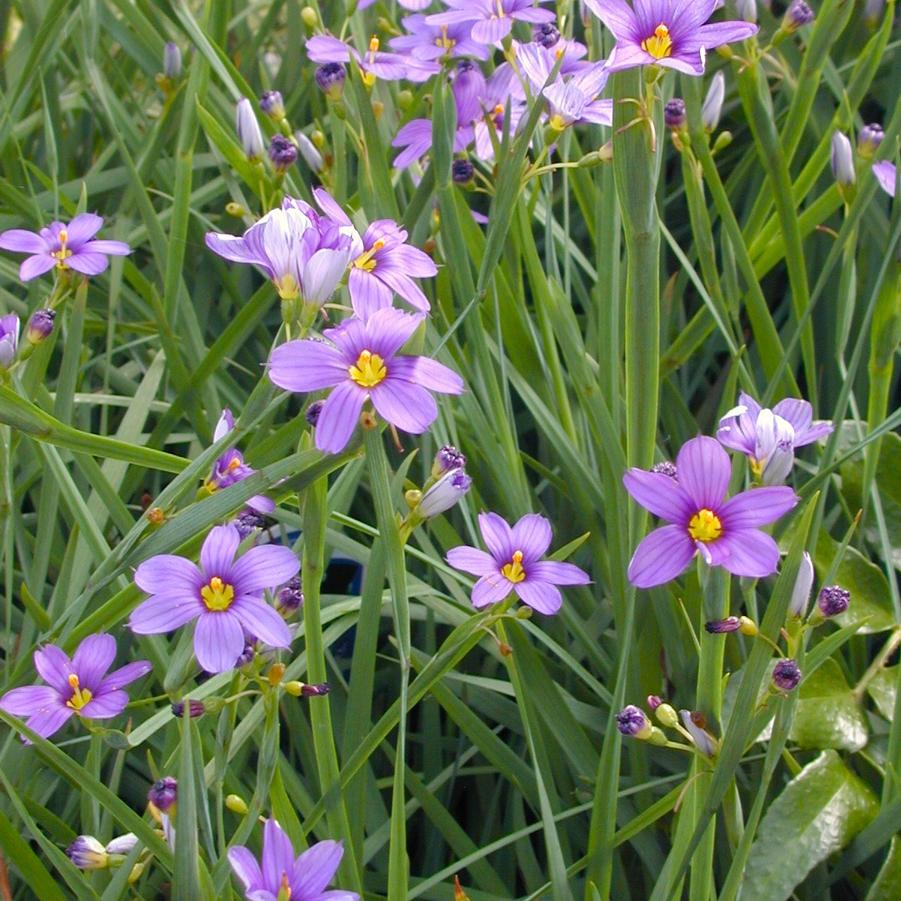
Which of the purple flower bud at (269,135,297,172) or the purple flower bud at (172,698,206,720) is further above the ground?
the purple flower bud at (269,135,297,172)

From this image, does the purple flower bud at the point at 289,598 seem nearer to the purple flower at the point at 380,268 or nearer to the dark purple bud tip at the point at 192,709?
the dark purple bud tip at the point at 192,709

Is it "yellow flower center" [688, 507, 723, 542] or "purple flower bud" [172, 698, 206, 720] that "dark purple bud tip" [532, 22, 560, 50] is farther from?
"purple flower bud" [172, 698, 206, 720]

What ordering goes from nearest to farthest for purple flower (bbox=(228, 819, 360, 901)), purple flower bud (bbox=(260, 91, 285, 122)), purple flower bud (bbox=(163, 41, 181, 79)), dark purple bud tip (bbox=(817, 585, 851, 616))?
purple flower (bbox=(228, 819, 360, 901)) → dark purple bud tip (bbox=(817, 585, 851, 616)) → purple flower bud (bbox=(260, 91, 285, 122)) → purple flower bud (bbox=(163, 41, 181, 79))

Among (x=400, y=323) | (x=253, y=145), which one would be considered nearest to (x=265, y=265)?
(x=400, y=323)

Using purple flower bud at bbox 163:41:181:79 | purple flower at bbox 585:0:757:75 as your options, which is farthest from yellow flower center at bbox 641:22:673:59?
purple flower bud at bbox 163:41:181:79

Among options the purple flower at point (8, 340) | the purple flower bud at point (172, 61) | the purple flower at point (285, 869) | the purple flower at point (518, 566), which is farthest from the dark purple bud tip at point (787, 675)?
the purple flower bud at point (172, 61)

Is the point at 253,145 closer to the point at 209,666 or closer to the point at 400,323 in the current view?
the point at 400,323
